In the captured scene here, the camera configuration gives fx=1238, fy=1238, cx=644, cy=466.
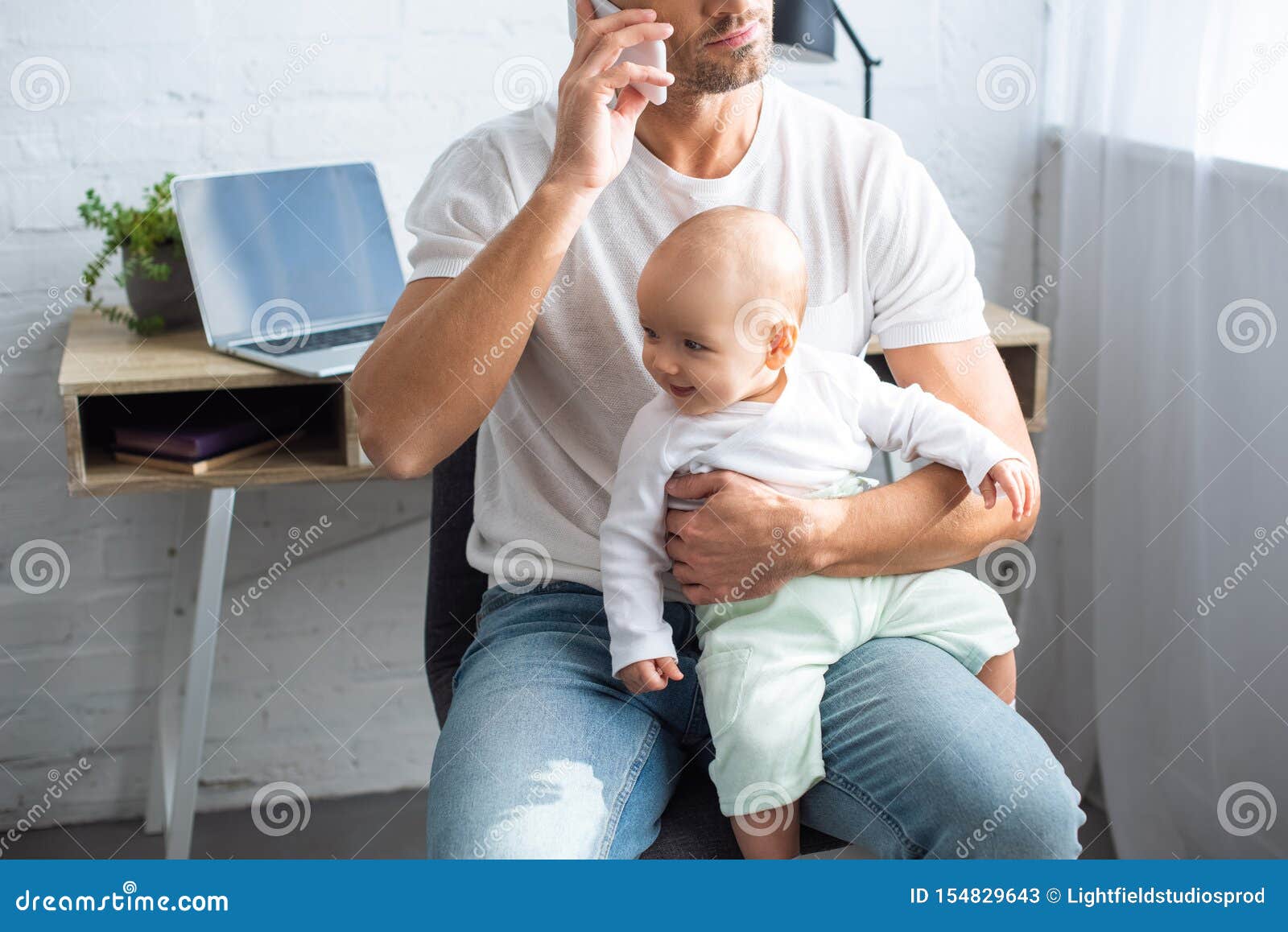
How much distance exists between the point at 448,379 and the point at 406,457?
10cm

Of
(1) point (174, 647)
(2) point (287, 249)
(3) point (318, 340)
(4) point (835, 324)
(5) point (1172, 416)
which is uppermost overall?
(4) point (835, 324)

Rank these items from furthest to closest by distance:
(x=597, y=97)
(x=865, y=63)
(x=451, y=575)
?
(x=865, y=63), (x=451, y=575), (x=597, y=97)

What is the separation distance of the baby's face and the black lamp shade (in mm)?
838

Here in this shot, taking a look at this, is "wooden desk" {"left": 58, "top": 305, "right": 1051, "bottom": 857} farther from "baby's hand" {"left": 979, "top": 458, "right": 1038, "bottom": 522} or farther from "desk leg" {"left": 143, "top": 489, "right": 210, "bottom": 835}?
"baby's hand" {"left": 979, "top": 458, "right": 1038, "bottom": 522}

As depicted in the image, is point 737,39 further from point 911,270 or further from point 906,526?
point 906,526

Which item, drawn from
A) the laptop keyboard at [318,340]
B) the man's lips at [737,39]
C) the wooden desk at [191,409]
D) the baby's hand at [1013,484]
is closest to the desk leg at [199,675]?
the wooden desk at [191,409]

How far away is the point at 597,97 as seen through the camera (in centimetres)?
124

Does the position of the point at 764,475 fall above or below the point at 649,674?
above

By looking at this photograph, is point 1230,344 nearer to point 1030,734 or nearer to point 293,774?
point 1030,734

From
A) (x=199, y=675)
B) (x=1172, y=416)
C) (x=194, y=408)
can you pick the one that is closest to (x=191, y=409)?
(x=194, y=408)

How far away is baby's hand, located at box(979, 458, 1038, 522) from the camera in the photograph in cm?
119

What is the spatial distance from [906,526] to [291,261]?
3.84 feet

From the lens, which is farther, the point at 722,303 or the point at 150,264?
the point at 150,264

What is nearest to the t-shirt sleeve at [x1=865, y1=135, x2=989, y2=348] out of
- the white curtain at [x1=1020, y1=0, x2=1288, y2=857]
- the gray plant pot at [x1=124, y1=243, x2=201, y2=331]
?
the white curtain at [x1=1020, y1=0, x2=1288, y2=857]
